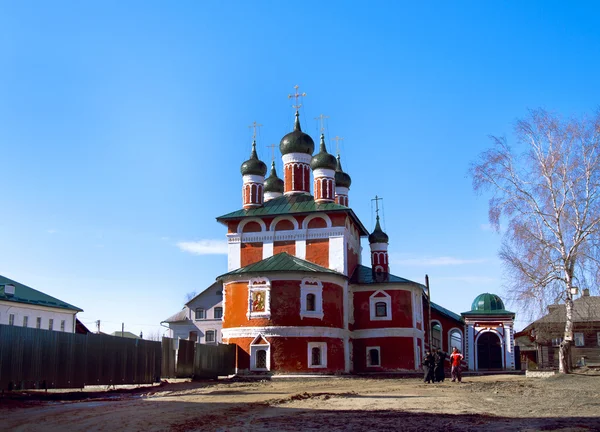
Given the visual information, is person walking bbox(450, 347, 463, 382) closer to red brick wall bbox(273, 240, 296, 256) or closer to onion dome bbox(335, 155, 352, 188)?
red brick wall bbox(273, 240, 296, 256)

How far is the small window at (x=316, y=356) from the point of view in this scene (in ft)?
109

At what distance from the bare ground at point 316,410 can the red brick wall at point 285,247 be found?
16.2 m

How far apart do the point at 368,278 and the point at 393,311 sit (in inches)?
93.5


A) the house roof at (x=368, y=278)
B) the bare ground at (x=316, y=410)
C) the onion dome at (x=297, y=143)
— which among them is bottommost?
the bare ground at (x=316, y=410)

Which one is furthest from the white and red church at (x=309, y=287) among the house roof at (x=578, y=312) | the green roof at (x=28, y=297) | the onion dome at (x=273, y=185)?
the green roof at (x=28, y=297)

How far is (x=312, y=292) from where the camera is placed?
3384cm

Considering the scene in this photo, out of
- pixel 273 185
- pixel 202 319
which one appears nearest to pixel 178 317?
pixel 202 319

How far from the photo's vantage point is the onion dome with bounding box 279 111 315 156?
132 ft

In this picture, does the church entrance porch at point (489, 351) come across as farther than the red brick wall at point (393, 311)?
Yes

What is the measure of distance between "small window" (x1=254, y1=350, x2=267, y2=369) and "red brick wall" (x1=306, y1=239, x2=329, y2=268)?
6.29 m

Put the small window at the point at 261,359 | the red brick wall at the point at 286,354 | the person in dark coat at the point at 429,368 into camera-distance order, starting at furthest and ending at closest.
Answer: the small window at the point at 261,359 → the red brick wall at the point at 286,354 → the person in dark coat at the point at 429,368

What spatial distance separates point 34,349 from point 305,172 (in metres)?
23.3

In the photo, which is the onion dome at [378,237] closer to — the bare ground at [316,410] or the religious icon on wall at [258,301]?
the religious icon on wall at [258,301]

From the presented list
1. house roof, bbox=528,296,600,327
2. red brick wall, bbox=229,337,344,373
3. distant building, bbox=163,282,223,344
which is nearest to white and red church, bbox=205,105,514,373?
red brick wall, bbox=229,337,344,373
